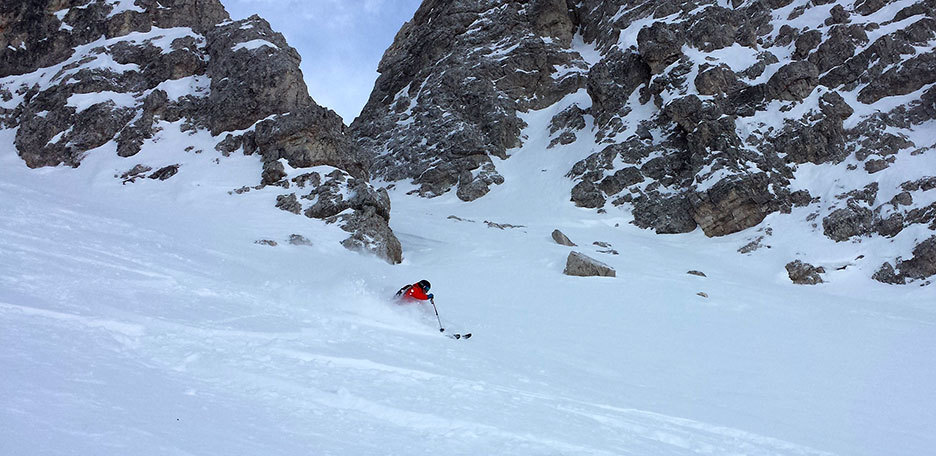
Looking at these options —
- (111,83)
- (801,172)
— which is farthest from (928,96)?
(111,83)

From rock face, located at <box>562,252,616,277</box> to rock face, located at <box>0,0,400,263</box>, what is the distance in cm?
758

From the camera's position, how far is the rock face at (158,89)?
27156mm

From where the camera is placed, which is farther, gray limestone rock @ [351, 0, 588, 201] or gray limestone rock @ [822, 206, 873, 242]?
gray limestone rock @ [351, 0, 588, 201]

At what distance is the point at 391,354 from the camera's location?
26.1 ft

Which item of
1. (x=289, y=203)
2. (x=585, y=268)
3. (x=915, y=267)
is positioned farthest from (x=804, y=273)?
(x=289, y=203)

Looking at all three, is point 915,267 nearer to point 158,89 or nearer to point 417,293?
point 417,293

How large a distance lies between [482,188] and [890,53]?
104 ft

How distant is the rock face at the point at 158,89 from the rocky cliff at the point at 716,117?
21274 mm

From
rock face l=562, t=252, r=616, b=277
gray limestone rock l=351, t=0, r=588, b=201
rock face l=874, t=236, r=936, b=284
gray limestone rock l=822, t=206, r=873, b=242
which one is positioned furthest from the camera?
gray limestone rock l=351, t=0, r=588, b=201

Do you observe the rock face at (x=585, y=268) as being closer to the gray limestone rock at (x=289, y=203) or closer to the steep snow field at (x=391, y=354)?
the steep snow field at (x=391, y=354)

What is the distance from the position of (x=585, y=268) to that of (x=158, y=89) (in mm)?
27211

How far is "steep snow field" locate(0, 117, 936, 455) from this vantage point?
174 inches

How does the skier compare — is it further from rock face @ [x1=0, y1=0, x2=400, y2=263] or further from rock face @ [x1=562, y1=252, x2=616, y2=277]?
rock face @ [x1=0, y1=0, x2=400, y2=263]

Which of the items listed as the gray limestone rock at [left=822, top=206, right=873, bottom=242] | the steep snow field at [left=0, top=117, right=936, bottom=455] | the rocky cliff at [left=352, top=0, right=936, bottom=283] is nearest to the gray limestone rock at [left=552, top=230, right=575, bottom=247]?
the steep snow field at [left=0, top=117, right=936, bottom=455]
